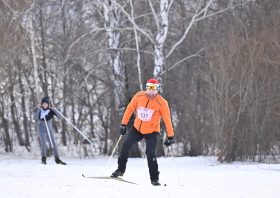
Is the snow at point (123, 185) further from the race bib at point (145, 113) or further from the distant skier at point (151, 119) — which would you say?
the race bib at point (145, 113)

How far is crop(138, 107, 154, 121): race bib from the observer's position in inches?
225

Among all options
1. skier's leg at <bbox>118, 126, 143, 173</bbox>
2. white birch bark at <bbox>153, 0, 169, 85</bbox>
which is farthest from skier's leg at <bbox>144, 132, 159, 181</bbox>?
white birch bark at <bbox>153, 0, 169, 85</bbox>

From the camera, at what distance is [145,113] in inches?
225

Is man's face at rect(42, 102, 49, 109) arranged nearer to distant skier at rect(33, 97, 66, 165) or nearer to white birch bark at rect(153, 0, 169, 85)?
distant skier at rect(33, 97, 66, 165)

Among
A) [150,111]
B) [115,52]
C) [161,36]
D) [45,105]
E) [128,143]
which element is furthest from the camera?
[115,52]

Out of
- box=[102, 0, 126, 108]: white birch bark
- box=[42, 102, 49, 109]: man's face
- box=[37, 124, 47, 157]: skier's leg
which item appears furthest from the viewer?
box=[102, 0, 126, 108]: white birch bark

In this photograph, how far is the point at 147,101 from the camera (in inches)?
226

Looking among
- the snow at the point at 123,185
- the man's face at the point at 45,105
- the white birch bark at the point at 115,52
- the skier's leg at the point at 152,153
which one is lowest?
the snow at the point at 123,185

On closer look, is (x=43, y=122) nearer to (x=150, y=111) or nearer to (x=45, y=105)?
(x=45, y=105)

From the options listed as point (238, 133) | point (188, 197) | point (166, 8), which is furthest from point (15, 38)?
point (188, 197)

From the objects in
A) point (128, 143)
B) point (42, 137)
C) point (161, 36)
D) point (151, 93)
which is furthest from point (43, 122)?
point (161, 36)

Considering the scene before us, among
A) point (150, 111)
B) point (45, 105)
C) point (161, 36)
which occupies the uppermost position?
point (161, 36)

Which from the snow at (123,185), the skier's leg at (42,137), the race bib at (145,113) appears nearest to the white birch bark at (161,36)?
the skier's leg at (42,137)

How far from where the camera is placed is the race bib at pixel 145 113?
5.71 metres
